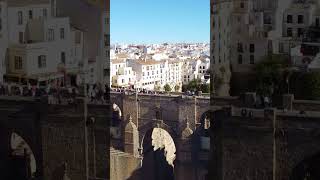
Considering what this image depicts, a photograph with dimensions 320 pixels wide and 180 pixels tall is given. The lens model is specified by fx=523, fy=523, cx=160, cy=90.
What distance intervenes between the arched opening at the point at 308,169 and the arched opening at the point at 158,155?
2.44 metres

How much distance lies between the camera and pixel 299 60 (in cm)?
338

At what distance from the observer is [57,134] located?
3.95m

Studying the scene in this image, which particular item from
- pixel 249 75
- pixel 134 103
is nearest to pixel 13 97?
pixel 249 75

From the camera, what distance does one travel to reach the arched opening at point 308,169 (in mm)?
3644

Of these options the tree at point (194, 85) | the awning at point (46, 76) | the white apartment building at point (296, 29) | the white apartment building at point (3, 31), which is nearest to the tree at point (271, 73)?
the white apartment building at point (296, 29)

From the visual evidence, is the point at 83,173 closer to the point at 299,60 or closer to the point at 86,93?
the point at 86,93

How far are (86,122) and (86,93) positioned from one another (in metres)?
0.21

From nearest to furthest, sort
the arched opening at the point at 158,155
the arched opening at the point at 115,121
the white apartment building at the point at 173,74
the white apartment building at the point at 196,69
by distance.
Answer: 1. the white apartment building at the point at 196,69
2. the arched opening at the point at 115,121
3. the white apartment building at the point at 173,74
4. the arched opening at the point at 158,155

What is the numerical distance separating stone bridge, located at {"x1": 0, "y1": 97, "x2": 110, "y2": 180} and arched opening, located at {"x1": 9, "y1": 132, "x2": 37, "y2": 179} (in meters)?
0.01

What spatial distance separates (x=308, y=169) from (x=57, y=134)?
1.85m

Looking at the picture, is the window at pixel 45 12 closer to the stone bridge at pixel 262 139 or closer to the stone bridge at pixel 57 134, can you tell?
the stone bridge at pixel 57 134

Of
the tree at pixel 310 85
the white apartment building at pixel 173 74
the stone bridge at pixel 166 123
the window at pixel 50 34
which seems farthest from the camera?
the stone bridge at pixel 166 123

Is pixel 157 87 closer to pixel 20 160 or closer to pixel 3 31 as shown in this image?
pixel 20 160

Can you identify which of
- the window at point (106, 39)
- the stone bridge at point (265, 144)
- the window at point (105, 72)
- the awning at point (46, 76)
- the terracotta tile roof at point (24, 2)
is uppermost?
the terracotta tile roof at point (24, 2)
